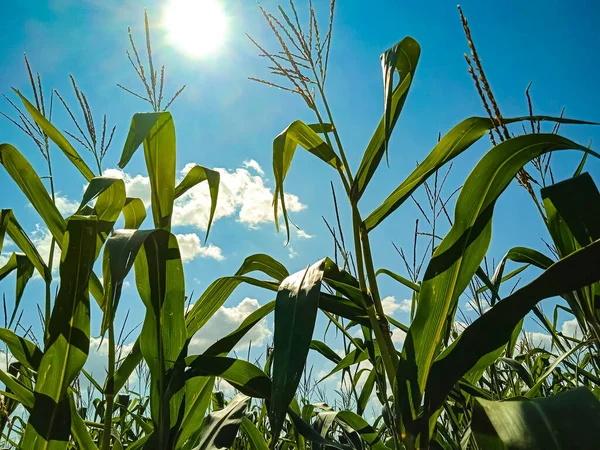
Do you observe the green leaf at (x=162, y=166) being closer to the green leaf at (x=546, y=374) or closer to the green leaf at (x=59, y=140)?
the green leaf at (x=59, y=140)

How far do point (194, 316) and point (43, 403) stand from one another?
34cm

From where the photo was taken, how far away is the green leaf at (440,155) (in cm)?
85

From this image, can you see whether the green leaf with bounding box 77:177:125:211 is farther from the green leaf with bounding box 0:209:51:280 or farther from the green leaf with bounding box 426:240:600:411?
the green leaf with bounding box 426:240:600:411

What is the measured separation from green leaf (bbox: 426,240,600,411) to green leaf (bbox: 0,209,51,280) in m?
0.94

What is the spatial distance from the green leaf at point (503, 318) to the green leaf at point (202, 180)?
0.62 meters

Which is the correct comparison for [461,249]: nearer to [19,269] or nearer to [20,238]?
[20,238]


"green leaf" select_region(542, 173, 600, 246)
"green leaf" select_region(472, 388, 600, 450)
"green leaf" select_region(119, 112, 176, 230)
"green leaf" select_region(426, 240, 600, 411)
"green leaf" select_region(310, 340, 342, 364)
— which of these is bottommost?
"green leaf" select_region(472, 388, 600, 450)

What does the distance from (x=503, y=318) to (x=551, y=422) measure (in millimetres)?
158

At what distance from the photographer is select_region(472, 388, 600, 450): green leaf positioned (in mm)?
452

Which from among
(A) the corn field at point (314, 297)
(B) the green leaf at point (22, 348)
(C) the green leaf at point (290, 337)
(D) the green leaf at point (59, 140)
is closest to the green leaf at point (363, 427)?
(A) the corn field at point (314, 297)

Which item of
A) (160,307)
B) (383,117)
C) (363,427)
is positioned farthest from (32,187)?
(363,427)

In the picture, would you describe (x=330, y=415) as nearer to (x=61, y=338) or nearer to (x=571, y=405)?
(x=61, y=338)

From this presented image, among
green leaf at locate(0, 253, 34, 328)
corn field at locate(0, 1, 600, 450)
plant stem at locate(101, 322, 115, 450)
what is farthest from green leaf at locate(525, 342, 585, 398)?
green leaf at locate(0, 253, 34, 328)

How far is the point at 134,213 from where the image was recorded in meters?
1.10
